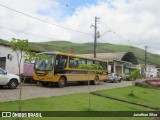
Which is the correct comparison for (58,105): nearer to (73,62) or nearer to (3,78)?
(3,78)

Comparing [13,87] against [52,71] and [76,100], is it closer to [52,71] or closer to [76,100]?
[52,71]

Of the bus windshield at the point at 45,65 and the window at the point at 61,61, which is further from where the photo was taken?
the window at the point at 61,61

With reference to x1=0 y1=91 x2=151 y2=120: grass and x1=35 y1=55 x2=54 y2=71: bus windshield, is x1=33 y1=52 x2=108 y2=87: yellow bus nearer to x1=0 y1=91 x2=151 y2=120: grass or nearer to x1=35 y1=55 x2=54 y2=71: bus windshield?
x1=35 y1=55 x2=54 y2=71: bus windshield

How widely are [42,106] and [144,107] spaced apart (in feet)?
30.3

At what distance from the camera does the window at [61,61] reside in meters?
26.2

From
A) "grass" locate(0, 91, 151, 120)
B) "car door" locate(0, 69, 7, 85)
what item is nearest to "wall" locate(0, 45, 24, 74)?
"car door" locate(0, 69, 7, 85)

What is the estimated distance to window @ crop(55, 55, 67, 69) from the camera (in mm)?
26172

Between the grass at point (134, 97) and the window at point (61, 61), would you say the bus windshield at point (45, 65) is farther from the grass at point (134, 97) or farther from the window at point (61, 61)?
the grass at point (134, 97)

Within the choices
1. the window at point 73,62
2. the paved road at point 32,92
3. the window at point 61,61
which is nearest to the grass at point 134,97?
the paved road at point 32,92

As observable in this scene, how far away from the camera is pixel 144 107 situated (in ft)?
70.0

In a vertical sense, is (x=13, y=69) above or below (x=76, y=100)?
above

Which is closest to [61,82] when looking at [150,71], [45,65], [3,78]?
[45,65]

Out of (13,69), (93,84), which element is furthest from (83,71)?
(13,69)

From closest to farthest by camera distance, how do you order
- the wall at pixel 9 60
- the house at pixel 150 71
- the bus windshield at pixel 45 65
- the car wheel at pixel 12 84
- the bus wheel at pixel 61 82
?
the car wheel at pixel 12 84 → the bus windshield at pixel 45 65 → the bus wheel at pixel 61 82 → the wall at pixel 9 60 → the house at pixel 150 71
